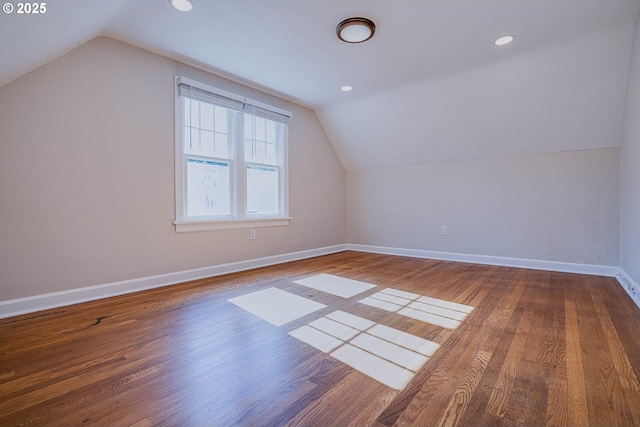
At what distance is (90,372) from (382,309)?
1.85 meters

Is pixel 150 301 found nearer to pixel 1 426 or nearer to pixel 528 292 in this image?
pixel 1 426

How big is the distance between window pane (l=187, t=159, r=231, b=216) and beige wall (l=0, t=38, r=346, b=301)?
24cm

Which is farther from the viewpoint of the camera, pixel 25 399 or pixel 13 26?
pixel 13 26

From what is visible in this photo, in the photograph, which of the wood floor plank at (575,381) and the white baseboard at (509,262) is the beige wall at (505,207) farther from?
the wood floor plank at (575,381)

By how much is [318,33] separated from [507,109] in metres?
2.45

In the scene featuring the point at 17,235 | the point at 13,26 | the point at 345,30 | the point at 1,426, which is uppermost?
the point at 345,30

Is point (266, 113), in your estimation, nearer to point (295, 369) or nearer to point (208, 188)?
point (208, 188)

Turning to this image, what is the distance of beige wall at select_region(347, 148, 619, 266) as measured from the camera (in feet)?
11.1

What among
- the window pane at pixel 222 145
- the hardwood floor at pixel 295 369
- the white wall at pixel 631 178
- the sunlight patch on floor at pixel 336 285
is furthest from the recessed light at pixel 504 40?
the window pane at pixel 222 145

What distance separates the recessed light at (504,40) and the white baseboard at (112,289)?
3.48m

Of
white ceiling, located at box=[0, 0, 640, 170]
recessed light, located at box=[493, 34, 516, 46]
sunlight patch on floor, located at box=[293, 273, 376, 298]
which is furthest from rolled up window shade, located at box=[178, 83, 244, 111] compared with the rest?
recessed light, located at box=[493, 34, 516, 46]

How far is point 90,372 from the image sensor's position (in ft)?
4.70

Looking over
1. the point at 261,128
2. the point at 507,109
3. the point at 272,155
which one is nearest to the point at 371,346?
the point at 272,155

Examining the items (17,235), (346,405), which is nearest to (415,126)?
(346,405)
